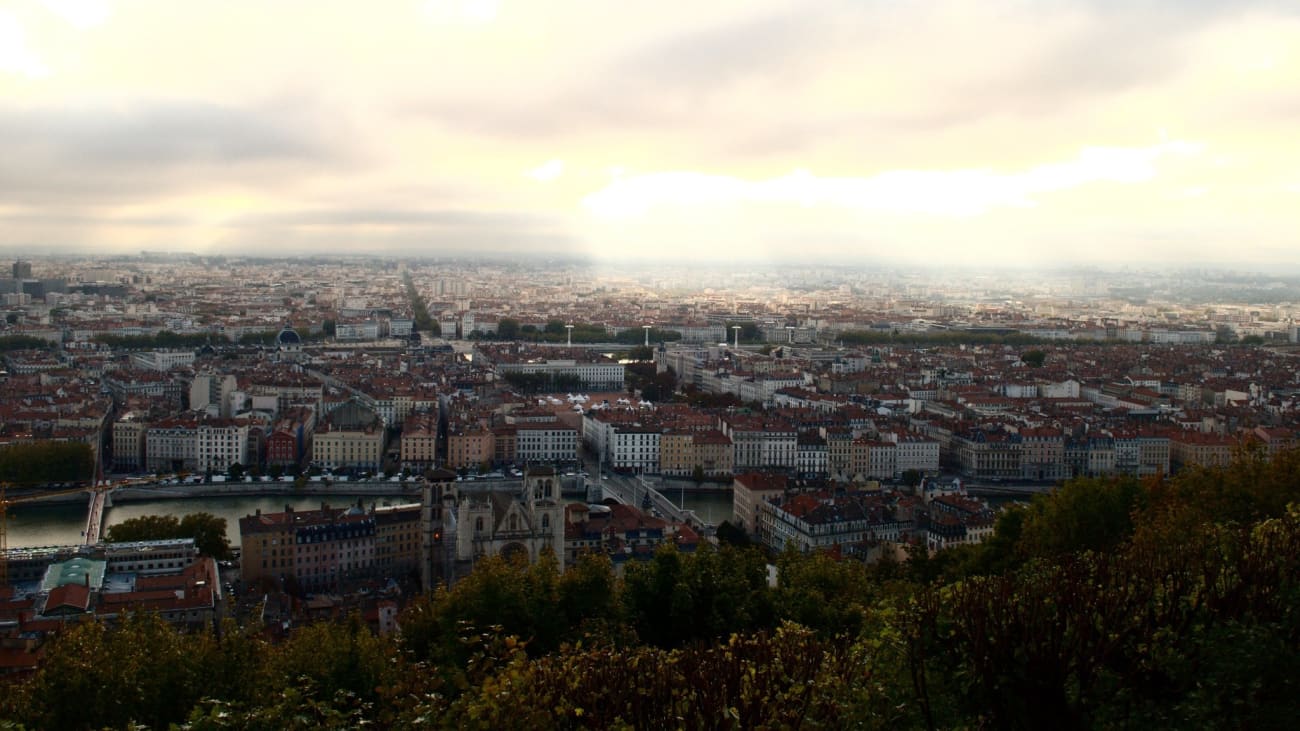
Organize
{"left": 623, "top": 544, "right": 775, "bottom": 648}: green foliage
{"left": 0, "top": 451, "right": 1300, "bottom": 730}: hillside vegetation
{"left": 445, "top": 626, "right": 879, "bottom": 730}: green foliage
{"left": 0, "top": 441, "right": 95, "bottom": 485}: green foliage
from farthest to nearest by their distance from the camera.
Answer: {"left": 0, "top": 441, "right": 95, "bottom": 485}: green foliage → {"left": 623, "top": 544, "right": 775, "bottom": 648}: green foliage → {"left": 0, "top": 451, "right": 1300, "bottom": 730}: hillside vegetation → {"left": 445, "top": 626, "right": 879, "bottom": 730}: green foliage

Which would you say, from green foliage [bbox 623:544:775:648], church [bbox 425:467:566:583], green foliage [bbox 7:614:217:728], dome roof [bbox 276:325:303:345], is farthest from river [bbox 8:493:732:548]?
dome roof [bbox 276:325:303:345]

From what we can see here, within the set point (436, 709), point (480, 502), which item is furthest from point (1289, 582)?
point (480, 502)

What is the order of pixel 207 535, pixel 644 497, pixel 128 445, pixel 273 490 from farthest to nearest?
pixel 128 445
pixel 273 490
pixel 644 497
pixel 207 535

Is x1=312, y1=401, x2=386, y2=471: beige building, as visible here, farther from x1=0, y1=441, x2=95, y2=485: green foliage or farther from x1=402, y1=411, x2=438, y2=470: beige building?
x1=0, y1=441, x2=95, y2=485: green foliage

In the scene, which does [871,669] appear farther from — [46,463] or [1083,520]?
[46,463]

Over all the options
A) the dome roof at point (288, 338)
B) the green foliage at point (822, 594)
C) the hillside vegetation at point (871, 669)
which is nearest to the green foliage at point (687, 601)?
the green foliage at point (822, 594)

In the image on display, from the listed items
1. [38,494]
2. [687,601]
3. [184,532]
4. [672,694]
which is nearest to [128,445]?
[38,494]
